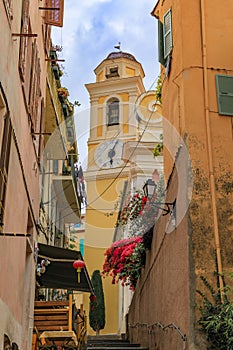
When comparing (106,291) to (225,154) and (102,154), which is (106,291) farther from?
(225,154)

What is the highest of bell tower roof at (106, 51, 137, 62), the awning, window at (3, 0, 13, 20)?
bell tower roof at (106, 51, 137, 62)

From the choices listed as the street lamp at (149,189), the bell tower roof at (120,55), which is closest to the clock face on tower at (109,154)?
the bell tower roof at (120,55)

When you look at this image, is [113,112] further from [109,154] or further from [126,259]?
[126,259]

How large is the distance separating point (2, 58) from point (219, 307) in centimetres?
477

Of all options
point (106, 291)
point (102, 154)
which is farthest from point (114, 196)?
point (106, 291)

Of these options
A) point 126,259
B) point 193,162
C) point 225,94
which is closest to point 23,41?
point 193,162

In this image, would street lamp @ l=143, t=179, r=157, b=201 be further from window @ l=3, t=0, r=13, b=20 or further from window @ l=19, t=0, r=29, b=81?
window @ l=3, t=0, r=13, b=20

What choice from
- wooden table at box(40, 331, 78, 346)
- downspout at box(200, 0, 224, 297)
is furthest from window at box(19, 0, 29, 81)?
wooden table at box(40, 331, 78, 346)

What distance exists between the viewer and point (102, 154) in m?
35.1

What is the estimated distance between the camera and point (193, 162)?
389 inches

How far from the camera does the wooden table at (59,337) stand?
10.8 meters

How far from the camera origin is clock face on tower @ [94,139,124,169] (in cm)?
3409

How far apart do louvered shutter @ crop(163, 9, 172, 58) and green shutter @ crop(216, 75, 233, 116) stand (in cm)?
170

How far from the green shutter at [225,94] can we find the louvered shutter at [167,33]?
1.70 m
